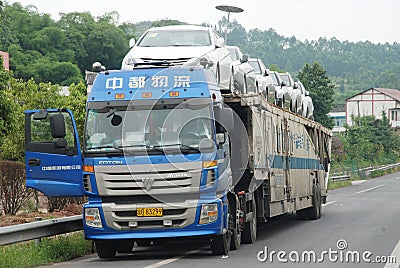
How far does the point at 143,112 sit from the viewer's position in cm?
1288

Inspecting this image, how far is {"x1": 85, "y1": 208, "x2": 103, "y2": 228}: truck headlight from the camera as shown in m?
12.8

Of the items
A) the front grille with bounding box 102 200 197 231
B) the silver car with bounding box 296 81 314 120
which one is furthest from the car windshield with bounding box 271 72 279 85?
the front grille with bounding box 102 200 197 231

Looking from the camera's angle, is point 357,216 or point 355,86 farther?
point 355,86

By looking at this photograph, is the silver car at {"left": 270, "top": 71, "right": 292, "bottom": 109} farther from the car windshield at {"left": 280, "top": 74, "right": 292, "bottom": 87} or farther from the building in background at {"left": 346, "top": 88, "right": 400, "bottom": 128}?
the building in background at {"left": 346, "top": 88, "right": 400, "bottom": 128}

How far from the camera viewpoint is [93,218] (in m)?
12.8

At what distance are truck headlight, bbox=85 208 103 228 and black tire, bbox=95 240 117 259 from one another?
0.48 metres

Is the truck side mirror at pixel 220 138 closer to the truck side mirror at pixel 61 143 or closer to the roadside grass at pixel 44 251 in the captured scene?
the truck side mirror at pixel 61 143

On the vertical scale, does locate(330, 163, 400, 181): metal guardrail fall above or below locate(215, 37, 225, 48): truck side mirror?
below

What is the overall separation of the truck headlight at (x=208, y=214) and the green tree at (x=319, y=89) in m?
63.1

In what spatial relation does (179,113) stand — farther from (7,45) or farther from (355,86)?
(355,86)

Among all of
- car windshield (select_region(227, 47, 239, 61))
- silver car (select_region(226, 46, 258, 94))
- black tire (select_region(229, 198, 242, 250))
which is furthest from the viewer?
car windshield (select_region(227, 47, 239, 61))

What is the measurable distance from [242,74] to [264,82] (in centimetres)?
273

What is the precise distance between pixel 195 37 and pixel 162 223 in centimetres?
463

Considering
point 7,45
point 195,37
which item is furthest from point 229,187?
point 7,45
